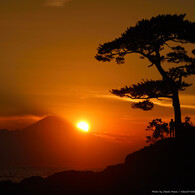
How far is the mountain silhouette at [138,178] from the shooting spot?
19.4 metres

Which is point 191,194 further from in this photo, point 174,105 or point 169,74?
point 169,74

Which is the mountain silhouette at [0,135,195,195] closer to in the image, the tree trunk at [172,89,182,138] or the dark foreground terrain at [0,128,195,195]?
the dark foreground terrain at [0,128,195,195]

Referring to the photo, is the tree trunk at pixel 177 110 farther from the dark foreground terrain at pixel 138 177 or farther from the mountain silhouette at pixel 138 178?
the dark foreground terrain at pixel 138 177

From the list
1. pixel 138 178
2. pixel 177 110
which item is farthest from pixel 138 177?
pixel 177 110

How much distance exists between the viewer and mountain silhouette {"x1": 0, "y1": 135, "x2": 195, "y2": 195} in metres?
19.4

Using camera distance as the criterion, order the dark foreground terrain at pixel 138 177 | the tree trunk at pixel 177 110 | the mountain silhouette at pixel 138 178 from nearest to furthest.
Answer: the mountain silhouette at pixel 138 178 < the dark foreground terrain at pixel 138 177 < the tree trunk at pixel 177 110

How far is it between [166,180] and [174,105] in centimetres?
716

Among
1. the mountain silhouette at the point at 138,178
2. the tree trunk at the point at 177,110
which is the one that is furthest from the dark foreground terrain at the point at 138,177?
the tree trunk at the point at 177,110

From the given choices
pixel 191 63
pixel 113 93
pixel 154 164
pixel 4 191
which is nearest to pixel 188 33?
pixel 191 63

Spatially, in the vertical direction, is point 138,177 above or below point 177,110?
below

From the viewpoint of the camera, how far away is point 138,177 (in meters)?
21.2

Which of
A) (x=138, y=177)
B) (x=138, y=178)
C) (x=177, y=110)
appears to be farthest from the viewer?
(x=177, y=110)

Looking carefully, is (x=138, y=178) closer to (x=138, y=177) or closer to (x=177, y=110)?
(x=138, y=177)

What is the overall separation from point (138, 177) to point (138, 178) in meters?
0.12
